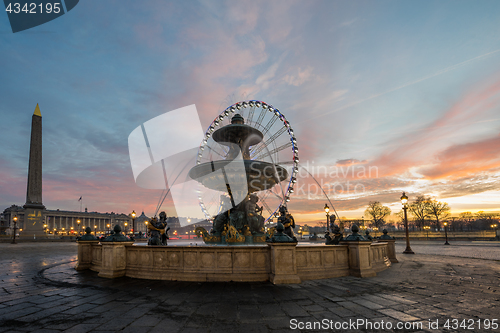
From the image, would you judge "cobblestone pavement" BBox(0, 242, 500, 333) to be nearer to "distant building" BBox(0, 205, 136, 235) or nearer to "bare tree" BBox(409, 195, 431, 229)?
"bare tree" BBox(409, 195, 431, 229)

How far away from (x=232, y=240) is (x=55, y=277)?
407 inches

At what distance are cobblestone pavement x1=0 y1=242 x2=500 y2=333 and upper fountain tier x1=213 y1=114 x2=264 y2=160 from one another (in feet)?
48.5

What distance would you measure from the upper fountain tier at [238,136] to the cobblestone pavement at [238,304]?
1478 cm

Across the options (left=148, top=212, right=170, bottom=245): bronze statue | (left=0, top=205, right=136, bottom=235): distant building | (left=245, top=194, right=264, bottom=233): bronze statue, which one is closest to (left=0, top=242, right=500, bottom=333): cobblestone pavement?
(left=148, top=212, right=170, bottom=245): bronze statue

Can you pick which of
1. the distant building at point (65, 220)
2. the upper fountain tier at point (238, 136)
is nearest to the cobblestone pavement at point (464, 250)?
the upper fountain tier at point (238, 136)

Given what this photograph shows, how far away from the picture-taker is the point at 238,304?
5.79 metres

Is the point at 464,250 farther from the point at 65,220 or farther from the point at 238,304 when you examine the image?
the point at 65,220

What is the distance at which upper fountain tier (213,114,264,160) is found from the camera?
2164cm

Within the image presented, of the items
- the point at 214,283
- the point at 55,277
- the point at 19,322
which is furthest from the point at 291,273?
the point at 55,277

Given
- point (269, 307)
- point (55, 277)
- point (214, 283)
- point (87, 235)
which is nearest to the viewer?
point (269, 307)

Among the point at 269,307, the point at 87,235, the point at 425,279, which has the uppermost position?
the point at 87,235

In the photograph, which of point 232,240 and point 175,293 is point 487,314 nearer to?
point 175,293

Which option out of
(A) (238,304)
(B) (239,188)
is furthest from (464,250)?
(A) (238,304)

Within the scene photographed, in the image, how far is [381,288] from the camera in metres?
7.29
